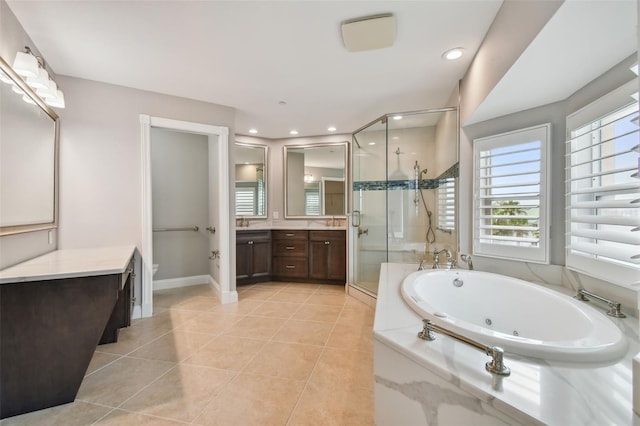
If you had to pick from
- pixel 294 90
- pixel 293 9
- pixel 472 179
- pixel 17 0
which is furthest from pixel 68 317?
pixel 472 179

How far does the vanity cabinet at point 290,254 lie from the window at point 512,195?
2.38 m

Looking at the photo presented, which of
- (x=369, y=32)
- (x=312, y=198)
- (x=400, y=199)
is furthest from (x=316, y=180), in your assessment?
(x=369, y=32)

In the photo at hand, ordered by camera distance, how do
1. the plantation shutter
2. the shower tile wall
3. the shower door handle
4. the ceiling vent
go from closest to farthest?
the ceiling vent
the shower tile wall
the shower door handle
the plantation shutter

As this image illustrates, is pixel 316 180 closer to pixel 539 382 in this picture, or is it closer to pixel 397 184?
Result: pixel 397 184

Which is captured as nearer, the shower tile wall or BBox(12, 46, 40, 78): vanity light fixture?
BBox(12, 46, 40, 78): vanity light fixture

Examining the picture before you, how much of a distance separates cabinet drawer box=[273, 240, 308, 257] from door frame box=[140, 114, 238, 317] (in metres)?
1.02

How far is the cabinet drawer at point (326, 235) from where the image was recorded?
3.91 meters

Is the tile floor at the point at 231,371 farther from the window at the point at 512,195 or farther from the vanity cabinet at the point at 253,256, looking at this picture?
the window at the point at 512,195

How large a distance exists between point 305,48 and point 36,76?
176cm

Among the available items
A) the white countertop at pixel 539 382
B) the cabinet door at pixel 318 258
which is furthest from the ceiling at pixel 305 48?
the cabinet door at pixel 318 258

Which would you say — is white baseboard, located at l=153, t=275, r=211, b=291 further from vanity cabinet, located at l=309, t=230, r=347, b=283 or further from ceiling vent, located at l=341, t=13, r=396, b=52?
ceiling vent, located at l=341, t=13, r=396, b=52

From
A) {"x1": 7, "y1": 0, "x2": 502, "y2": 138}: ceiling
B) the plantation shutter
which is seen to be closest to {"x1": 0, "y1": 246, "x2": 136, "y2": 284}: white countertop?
{"x1": 7, "y1": 0, "x2": 502, "y2": 138}: ceiling

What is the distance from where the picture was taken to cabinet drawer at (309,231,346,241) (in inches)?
154

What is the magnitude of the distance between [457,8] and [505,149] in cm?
113
